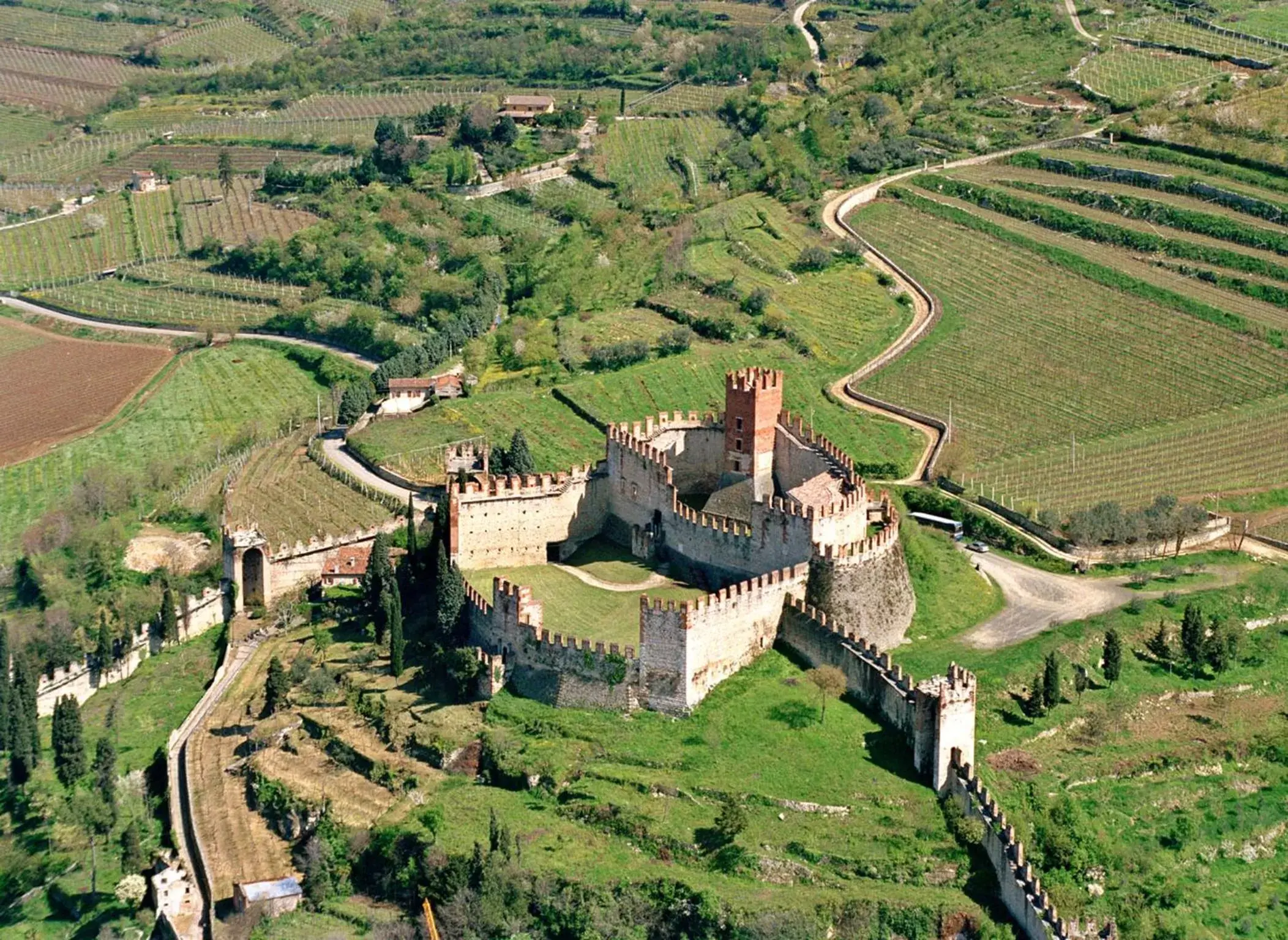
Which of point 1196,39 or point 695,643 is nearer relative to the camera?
point 695,643

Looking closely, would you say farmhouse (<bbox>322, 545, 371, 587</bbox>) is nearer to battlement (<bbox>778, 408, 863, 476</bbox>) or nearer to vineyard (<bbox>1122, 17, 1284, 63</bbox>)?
battlement (<bbox>778, 408, 863, 476</bbox>)

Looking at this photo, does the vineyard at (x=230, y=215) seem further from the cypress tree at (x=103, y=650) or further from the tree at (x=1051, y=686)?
the tree at (x=1051, y=686)

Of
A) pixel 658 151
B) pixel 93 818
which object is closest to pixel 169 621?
pixel 93 818

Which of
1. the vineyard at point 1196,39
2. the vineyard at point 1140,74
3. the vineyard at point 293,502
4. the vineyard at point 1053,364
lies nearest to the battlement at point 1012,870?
the vineyard at point 1053,364

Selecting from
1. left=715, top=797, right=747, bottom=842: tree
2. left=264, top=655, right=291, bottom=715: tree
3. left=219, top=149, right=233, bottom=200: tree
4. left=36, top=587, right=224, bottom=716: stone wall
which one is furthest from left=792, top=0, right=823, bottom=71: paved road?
left=715, top=797, right=747, bottom=842: tree

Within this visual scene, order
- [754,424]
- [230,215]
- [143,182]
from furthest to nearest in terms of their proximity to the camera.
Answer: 1. [143,182]
2. [230,215]
3. [754,424]

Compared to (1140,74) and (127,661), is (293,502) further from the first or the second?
(1140,74)
